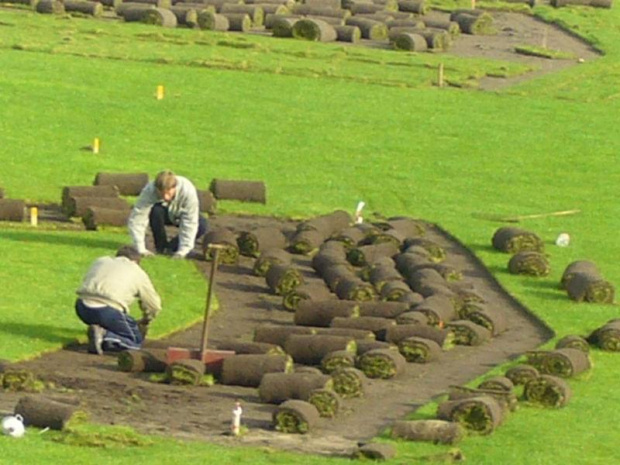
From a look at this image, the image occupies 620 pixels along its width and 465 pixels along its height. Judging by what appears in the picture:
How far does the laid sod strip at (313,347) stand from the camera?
27.7 meters

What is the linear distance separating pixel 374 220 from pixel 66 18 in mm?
26416

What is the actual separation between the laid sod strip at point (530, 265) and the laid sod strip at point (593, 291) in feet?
5.64

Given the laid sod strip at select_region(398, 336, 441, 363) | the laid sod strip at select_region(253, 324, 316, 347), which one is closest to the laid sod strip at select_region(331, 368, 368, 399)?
the laid sod strip at select_region(253, 324, 316, 347)

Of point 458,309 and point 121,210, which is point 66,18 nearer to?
point 121,210

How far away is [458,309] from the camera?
3136 cm

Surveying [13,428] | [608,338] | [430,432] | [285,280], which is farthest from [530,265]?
[13,428]

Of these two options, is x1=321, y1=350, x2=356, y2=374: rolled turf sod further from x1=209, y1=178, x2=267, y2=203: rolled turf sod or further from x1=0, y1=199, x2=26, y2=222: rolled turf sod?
x1=209, y1=178, x2=267, y2=203: rolled turf sod

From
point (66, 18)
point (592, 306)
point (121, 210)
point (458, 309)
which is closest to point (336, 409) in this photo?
point (458, 309)

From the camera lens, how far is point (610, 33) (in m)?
69.6

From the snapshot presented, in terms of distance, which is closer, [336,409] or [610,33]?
[336,409]

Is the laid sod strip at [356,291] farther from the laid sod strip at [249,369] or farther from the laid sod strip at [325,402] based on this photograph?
the laid sod strip at [325,402]

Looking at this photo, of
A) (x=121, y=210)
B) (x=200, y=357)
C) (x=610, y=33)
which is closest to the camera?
(x=200, y=357)

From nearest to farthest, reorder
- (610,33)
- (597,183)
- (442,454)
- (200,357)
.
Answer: (442,454)
(200,357)
(597,183)
(610,33)

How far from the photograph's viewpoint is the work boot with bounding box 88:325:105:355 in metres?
27.9
